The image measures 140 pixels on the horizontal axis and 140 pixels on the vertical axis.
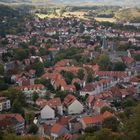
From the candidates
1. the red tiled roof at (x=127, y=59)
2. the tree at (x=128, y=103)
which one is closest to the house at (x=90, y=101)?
the tree at (x=128, y=103)

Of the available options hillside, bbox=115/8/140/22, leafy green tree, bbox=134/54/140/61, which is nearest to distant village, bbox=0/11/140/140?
leafy green tree, bbox=134/54/140/61

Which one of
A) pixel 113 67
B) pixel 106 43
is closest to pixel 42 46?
pixel 106 43

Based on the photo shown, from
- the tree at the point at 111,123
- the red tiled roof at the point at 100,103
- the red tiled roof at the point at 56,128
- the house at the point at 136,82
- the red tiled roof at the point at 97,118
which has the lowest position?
the house at the point at 136,82

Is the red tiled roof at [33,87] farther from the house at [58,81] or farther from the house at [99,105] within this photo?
the house at [99,105]

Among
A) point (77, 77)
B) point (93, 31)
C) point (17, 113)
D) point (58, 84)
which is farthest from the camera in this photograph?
point (93, 31)

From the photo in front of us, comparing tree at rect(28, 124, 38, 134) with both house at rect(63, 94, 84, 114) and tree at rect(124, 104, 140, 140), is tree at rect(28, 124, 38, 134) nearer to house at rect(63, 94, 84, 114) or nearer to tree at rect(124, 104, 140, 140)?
house at rect(63, 94, 84, 114)

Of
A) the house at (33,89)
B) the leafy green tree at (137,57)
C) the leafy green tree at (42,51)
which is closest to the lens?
the house at (33,89)

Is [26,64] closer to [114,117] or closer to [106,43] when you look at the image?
[106,43]

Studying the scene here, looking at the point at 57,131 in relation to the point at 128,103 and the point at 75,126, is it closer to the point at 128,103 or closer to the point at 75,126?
the point at 75,126

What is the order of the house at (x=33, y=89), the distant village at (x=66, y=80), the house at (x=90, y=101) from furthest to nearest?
the house at (x=33, y=89) < the house at (x=90, y=101) < the distant village at (x=66, y=80)
